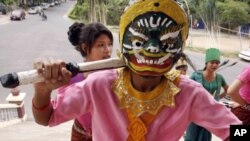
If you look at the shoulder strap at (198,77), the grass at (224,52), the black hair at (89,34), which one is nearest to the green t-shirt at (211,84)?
the shoulder strap at (198,77)

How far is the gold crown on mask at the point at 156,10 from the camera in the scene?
4.61 ft

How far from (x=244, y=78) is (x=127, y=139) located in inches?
58.3

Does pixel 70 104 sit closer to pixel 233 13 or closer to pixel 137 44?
pixel 137 44

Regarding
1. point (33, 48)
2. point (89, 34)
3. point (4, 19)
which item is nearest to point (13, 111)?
point (89, 34)

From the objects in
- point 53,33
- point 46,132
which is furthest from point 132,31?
point 53,33

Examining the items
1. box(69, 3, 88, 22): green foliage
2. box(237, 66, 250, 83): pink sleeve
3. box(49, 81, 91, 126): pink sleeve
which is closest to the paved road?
box(69, 3, 88, 22): green foliage

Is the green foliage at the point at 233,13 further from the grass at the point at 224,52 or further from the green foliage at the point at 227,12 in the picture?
the grass at the point at 224,52

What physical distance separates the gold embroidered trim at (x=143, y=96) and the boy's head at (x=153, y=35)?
2.8 inches

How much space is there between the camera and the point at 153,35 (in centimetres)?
138

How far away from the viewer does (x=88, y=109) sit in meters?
1.49

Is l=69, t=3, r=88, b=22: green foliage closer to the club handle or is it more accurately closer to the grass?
the grass

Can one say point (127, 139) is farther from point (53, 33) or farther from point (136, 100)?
point (53, 33)

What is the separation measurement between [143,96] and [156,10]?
28 cm

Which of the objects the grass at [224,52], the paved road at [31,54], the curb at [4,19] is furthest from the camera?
the curb at [4,19]
